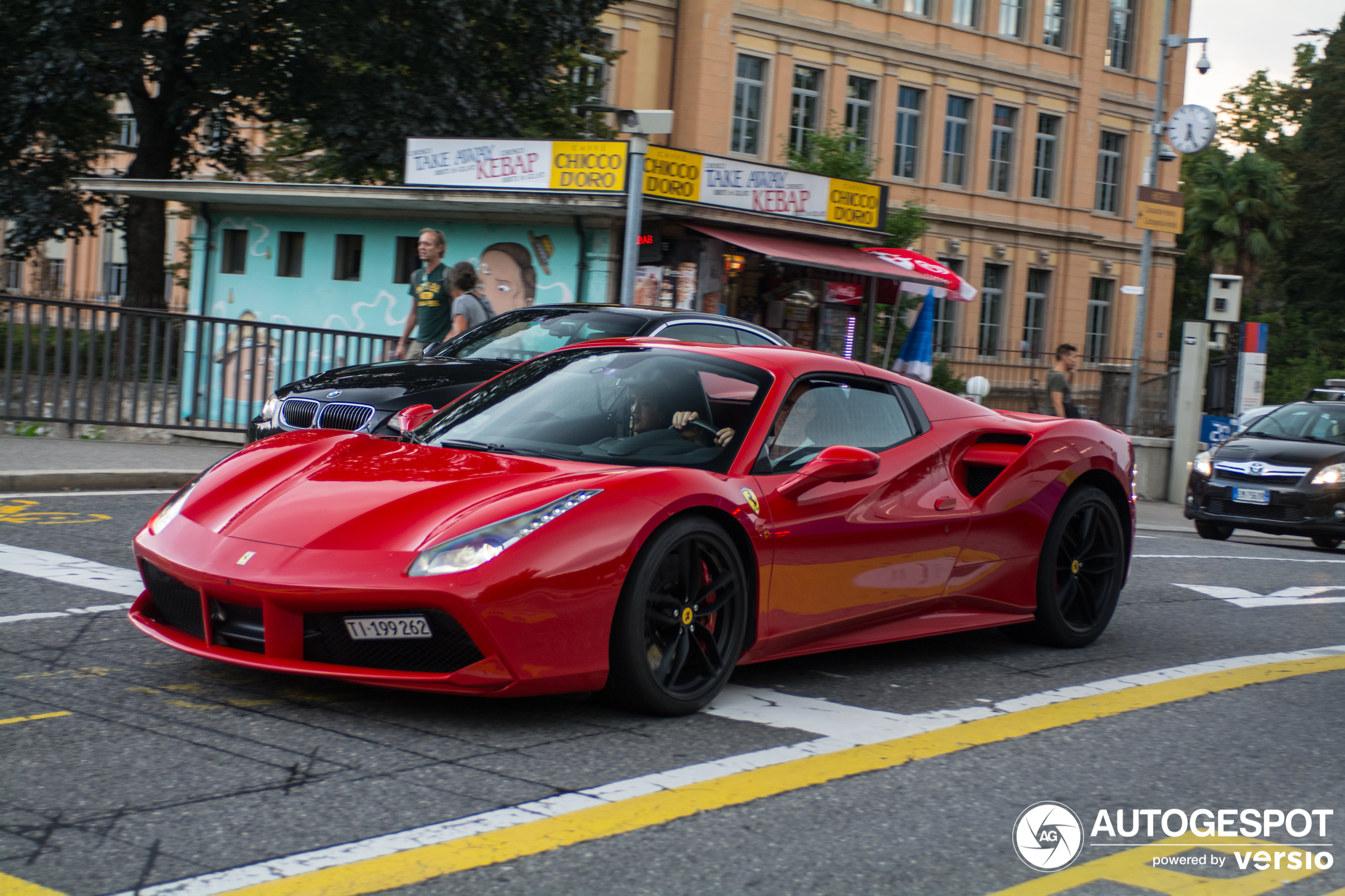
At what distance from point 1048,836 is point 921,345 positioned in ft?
56.2

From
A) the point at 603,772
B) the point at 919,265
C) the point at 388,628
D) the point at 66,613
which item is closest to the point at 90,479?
the point at 66,613

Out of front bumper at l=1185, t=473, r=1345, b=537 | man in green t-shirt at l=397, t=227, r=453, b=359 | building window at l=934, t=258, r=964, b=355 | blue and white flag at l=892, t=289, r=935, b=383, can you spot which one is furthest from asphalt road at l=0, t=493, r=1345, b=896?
building window at l=934, t=258, r=964, b=355

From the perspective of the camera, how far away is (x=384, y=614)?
426 centimetres

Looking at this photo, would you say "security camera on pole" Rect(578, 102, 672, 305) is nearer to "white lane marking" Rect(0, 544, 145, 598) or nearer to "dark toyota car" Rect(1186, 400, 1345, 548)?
"white lane marking" Rect(0, 544, 145, 598)

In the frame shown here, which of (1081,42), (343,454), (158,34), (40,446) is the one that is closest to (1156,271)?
(1081,42)

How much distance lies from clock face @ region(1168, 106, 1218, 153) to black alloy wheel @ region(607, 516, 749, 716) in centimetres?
2079

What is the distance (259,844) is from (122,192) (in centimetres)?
1921

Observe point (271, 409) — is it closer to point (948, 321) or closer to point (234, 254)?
point (234, 254)

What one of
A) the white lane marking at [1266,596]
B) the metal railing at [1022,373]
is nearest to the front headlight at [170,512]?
the white lane marking at [1266,596]

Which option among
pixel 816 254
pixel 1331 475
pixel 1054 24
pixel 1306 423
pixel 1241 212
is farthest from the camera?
pixel 1241 212

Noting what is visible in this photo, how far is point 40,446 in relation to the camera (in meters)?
11.3

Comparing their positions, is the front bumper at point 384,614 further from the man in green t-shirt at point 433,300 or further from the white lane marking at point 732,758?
the man in green t-shirt at point 433,300

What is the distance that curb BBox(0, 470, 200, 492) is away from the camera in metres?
9.67

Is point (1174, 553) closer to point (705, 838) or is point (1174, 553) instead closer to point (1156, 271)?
point (705, 838)
